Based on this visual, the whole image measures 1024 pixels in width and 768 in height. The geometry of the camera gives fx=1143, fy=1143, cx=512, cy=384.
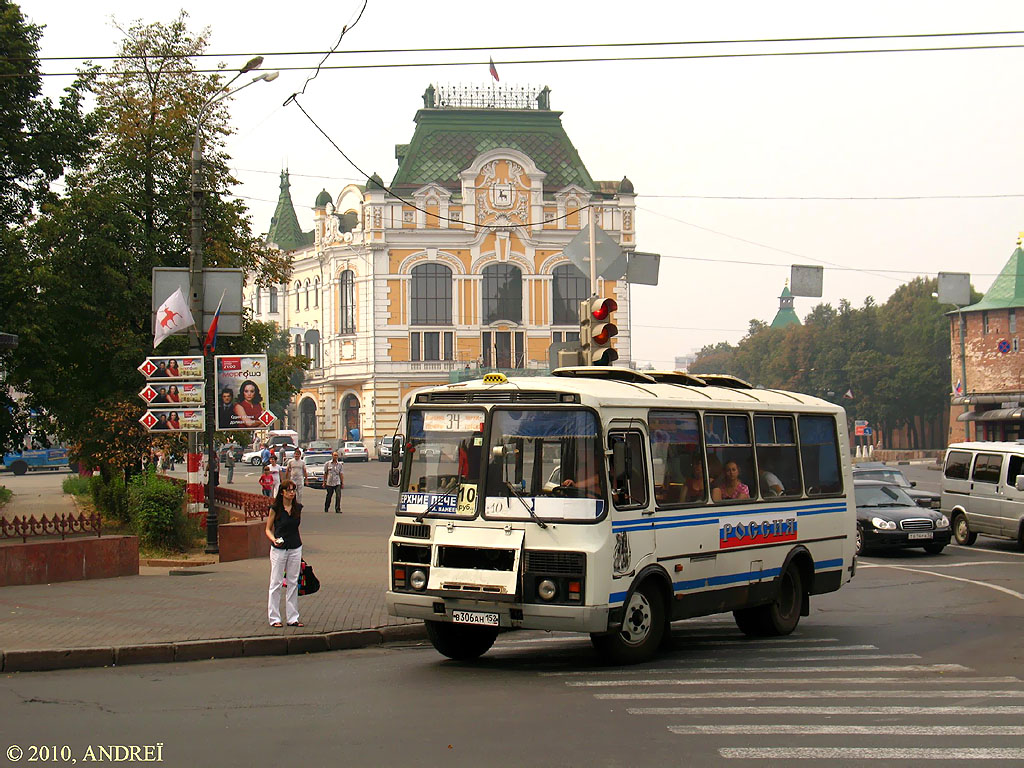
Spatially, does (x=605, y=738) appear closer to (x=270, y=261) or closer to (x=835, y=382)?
(x=270, y=261)

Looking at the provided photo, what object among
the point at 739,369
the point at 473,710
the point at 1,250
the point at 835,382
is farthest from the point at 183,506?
the point at 739,369

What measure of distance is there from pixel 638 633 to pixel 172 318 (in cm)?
1241

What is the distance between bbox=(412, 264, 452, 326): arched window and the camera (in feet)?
276

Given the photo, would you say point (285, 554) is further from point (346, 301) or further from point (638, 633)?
point (346, 301)

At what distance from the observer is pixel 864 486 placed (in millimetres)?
23734

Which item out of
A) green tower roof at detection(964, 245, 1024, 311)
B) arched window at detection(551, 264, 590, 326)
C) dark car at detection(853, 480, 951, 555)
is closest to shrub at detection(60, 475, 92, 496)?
dark car at detection(853, 480, 951, 555)

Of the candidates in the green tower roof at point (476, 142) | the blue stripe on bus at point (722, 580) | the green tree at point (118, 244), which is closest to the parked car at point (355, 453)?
the green tower roof at point (476, 142)

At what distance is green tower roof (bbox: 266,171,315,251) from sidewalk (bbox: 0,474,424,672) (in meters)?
88.8

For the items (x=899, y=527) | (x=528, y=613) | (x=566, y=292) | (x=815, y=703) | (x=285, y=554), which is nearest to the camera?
(x=815, y=703)

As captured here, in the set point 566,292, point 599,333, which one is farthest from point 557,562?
point 566,292

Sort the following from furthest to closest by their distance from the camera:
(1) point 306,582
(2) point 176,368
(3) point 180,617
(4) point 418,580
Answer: (2) point 176,368
(3) point 180,617
(1) point 306,582
(4) point 418,580

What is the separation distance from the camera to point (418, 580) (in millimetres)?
10844

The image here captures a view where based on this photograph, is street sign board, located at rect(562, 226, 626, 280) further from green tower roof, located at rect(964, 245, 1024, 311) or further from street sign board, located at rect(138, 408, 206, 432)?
green tower roof, located at rect(964, 245, 1024, 311)

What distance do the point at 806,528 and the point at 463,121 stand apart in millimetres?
76884
